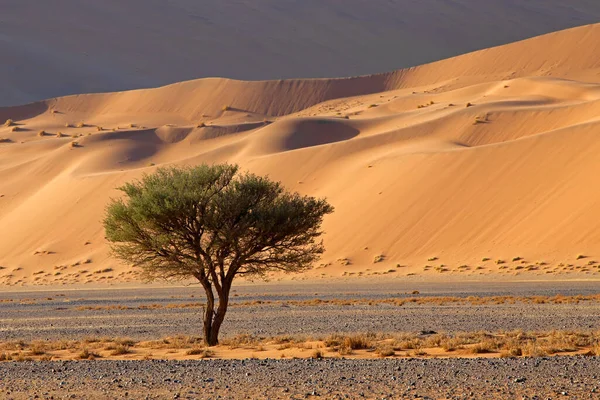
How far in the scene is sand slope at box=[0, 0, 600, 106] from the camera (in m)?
147

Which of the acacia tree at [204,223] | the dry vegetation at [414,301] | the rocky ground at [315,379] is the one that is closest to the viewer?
the rocky ground at [315,379]

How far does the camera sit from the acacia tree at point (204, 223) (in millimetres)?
19406

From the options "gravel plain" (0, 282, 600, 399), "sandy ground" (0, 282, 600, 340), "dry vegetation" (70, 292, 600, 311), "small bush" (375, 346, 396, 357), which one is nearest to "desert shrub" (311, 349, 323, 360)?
"gravel plain" (0, 282, 600, 399)

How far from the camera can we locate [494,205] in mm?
50156

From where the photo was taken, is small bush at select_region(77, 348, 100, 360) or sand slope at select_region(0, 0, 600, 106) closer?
small bush at select_region(77, 348, 100, 360)

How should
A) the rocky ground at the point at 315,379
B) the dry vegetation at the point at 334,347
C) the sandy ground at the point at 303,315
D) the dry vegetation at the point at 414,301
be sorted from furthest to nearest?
1. the dry vegetation at the point at 414,301
2. the sandy ground at the point at 303,315
3. the dry vegetation at the point at 334,347
4. the rocky ground at the point at 315,379

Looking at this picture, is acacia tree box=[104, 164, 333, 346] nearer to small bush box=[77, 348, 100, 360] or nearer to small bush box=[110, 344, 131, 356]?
small bush box=[110, 344, 131, 356]

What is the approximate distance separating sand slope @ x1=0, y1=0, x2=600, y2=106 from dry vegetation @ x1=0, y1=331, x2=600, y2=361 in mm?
117869

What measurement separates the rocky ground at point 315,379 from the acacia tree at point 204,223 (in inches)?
180

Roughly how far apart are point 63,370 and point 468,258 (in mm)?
33760

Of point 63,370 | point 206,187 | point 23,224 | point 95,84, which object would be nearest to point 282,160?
point 23,224

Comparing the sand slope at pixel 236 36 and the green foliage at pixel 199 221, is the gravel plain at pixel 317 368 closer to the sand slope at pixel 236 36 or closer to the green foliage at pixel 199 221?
the green foliage at pixel 199 221

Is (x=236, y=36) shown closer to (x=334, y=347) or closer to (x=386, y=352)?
(x=334, y=347)

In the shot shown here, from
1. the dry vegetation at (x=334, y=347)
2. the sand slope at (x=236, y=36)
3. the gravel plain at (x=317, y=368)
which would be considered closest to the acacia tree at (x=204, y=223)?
the dry vegetation at (x=334, y=347)
